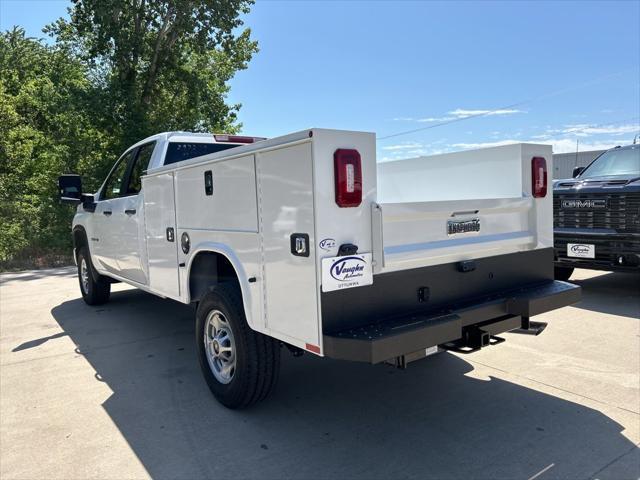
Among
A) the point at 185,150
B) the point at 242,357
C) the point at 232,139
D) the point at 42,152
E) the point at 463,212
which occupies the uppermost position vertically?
the point at 42,152

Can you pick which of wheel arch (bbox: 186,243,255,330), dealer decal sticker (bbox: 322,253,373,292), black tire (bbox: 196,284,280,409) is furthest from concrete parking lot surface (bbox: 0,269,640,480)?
dealer decal sticker (bbox: 322,253,373,292)

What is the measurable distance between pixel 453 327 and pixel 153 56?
1691cm

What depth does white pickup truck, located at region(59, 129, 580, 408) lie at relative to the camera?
8.67 feet

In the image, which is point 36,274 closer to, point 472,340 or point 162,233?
point 162,233

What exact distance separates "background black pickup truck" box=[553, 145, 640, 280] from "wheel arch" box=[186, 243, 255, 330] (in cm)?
499

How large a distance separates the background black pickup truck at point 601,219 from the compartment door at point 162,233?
520 centimetres

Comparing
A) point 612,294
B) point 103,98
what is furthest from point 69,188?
point 103,98

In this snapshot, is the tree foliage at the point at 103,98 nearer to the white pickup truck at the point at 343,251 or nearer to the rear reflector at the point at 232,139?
the rear reflector at the point at 232,139

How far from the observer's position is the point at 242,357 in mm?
3328

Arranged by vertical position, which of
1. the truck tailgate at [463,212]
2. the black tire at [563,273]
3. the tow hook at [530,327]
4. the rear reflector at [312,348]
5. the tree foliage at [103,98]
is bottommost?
the black tire at [563,273]

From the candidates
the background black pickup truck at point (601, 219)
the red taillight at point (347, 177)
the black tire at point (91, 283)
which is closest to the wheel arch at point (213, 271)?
the red taillight at point (347, 177)

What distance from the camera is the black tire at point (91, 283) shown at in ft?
23.1

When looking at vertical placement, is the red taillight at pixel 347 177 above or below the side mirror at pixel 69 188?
below

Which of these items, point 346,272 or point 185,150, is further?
point 185,150
